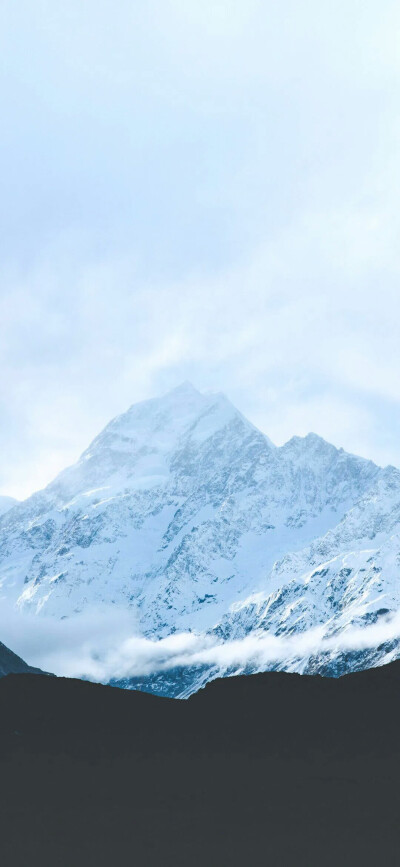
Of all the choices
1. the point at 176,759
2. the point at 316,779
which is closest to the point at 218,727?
the point at 176,759

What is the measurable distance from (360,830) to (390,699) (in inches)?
292

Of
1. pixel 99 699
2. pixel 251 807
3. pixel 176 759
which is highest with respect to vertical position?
pixel 99 699

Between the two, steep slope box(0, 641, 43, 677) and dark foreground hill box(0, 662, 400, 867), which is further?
steep slope box(0, 641, 43, 677)

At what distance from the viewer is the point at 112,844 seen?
94.0 feet

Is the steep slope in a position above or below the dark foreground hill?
above

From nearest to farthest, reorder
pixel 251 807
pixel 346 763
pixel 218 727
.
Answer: pixel 251 807 → pixel 346 763 → pixel 218 727

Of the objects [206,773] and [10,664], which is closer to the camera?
[206,773]

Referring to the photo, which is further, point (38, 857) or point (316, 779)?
point (316, 779)

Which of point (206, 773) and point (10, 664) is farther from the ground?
point (10, 664)

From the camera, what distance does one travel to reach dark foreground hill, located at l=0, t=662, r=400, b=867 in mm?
28391

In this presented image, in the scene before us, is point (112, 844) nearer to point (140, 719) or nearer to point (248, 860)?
point (248, 860)

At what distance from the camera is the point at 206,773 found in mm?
31938

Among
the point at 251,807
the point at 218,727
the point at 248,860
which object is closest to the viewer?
the point at 248,860

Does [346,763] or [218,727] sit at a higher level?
[218,727]
